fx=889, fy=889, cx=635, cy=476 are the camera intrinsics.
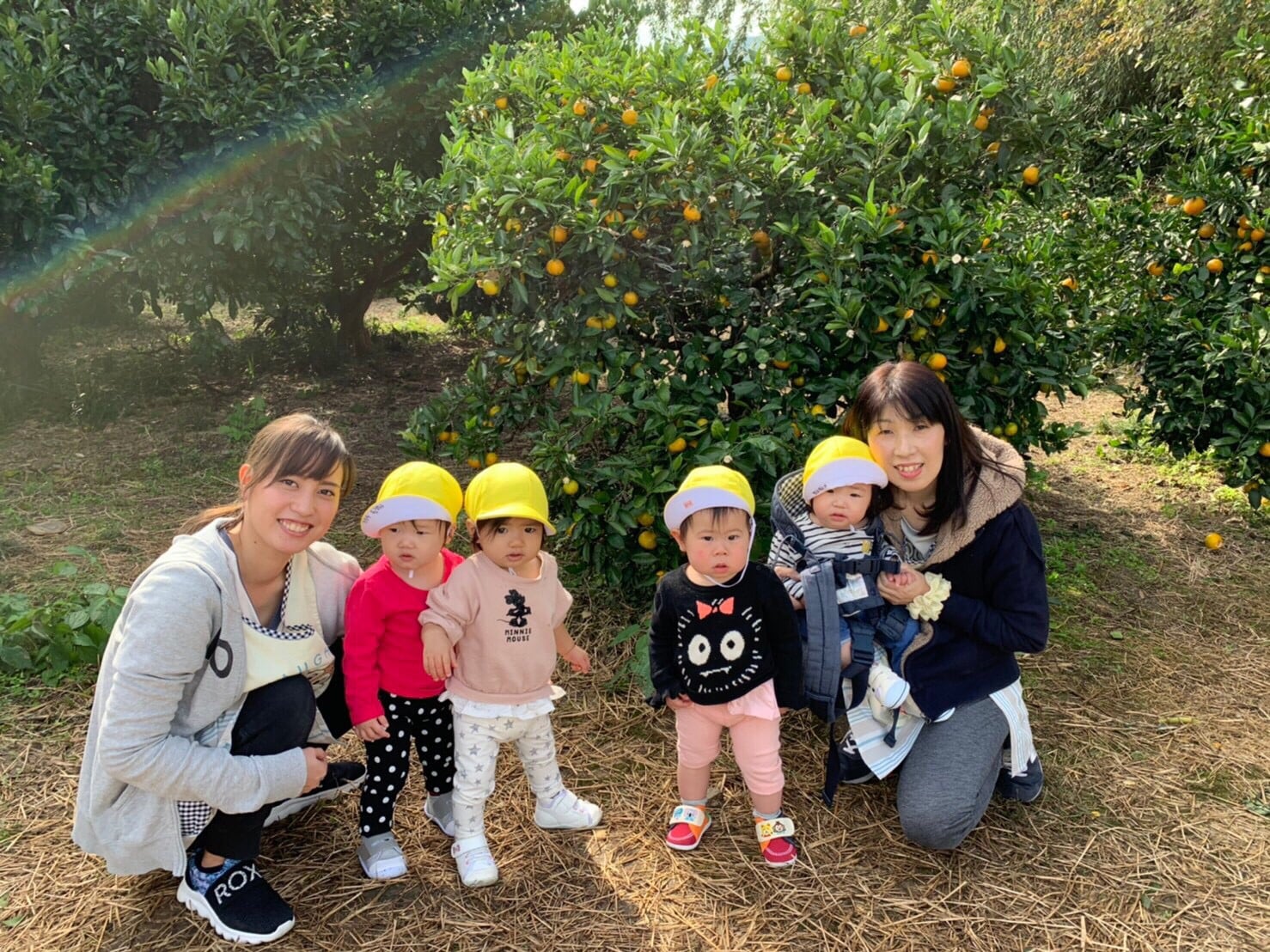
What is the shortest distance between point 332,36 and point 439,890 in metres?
5.67

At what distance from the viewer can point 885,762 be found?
101 inches

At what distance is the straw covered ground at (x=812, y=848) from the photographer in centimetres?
224

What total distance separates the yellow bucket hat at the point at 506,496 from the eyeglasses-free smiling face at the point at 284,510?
357mm

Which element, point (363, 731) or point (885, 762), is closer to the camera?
point (363, 731)

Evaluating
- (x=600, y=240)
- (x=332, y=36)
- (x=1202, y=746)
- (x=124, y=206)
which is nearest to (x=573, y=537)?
(x=600, y=240)

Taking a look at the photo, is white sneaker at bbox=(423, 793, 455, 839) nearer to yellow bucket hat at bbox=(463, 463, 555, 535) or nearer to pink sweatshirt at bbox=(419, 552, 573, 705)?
pink sweatshirt at bbox=(419, 552, 573, 705)

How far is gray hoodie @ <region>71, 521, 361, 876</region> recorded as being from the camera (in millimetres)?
1964

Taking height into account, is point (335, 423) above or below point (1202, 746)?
above

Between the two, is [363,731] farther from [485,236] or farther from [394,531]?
[485,236]

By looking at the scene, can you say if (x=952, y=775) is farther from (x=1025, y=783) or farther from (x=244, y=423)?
(x=244, y=423)

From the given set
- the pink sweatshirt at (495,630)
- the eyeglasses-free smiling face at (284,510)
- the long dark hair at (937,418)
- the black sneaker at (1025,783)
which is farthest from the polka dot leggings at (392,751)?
the black sneaker at (1025,783)

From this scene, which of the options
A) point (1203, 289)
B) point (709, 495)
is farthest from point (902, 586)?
point (1203, 289)

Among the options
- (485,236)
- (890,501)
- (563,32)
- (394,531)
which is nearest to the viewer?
(394,531)

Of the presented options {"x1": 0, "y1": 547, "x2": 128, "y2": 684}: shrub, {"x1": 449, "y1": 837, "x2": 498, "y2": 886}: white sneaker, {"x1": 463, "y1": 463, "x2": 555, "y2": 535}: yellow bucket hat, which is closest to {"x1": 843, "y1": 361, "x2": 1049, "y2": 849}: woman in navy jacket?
{"x1": 463, "y1": 463, "x2": 555, "y2": 535}: yellow bucket hat
